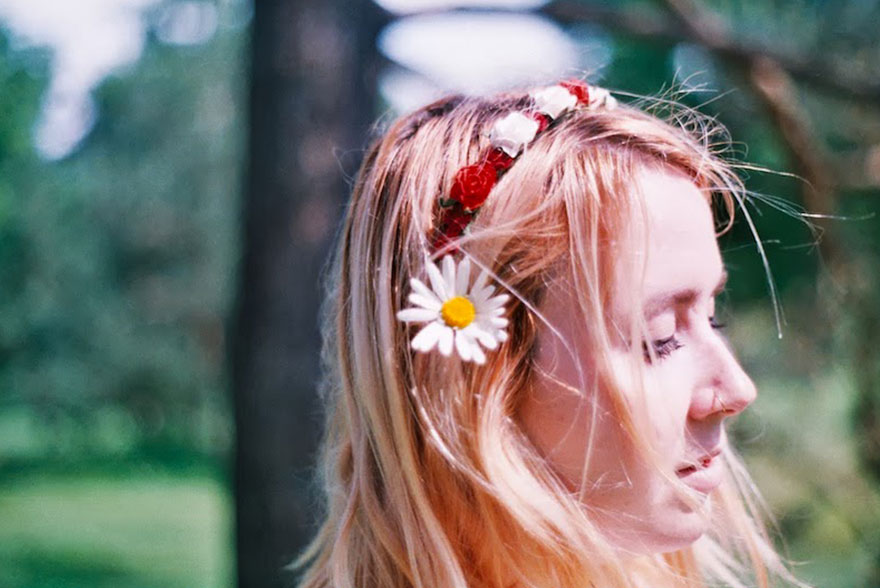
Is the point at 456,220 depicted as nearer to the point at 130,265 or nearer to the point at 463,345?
the point at 463,345

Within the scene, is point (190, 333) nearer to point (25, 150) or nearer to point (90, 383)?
point (90, 383)

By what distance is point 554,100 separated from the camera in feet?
5.03

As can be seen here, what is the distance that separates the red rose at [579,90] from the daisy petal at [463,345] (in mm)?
432

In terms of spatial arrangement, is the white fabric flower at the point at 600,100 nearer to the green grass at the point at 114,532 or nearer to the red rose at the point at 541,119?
the red rose at the point at 541,119

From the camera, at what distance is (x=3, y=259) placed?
55.1 ft

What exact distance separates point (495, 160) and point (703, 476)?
1.65 ft

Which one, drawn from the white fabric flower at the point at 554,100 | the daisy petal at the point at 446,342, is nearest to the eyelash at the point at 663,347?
the daisy petal at the point at 446,342

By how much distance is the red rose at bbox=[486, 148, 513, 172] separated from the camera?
1439 mm

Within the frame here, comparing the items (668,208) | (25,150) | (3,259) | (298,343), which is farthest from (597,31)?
(3,259)

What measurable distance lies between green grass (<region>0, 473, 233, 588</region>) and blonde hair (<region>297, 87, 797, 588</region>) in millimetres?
6608

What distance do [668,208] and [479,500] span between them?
1.51 feet

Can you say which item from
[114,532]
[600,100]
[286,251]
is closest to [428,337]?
A: [600,100]

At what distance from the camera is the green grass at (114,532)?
9305 millimetres

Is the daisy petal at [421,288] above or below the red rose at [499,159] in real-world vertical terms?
below
